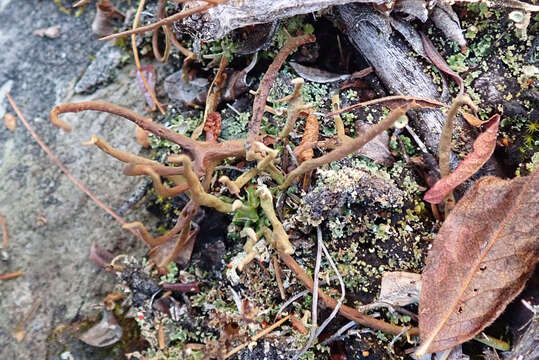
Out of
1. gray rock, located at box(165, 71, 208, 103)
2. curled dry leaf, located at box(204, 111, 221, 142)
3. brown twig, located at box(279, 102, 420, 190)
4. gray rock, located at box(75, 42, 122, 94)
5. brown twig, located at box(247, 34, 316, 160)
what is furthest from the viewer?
gray rock, located at box(75, 42, 122, 94)

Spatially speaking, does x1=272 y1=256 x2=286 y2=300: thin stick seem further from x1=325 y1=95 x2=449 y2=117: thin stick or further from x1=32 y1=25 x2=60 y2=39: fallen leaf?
x1=32 y1=25 x2=60 y2=39: fallen leaf

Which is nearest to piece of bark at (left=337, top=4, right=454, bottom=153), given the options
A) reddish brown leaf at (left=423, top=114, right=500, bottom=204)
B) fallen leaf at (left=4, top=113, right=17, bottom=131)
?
reddish brown leaf at (left=423, top=114, right=500, bottom=204)

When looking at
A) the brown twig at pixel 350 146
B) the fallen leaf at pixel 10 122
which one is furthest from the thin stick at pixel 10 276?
the brown twig at pixel 350 146

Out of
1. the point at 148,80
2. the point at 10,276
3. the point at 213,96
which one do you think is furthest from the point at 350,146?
the point at 10,276

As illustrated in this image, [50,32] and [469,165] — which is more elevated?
[469,165]

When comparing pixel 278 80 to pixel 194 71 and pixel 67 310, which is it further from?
pixel 67 310

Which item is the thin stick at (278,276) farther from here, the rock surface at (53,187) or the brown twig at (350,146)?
the rock surface at (53,187)

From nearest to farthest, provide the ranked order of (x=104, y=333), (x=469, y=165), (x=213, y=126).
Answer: (x=469, y=165) < (x=213, y=126) < (x=104, y=333)

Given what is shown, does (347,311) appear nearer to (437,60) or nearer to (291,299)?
(291,299)
